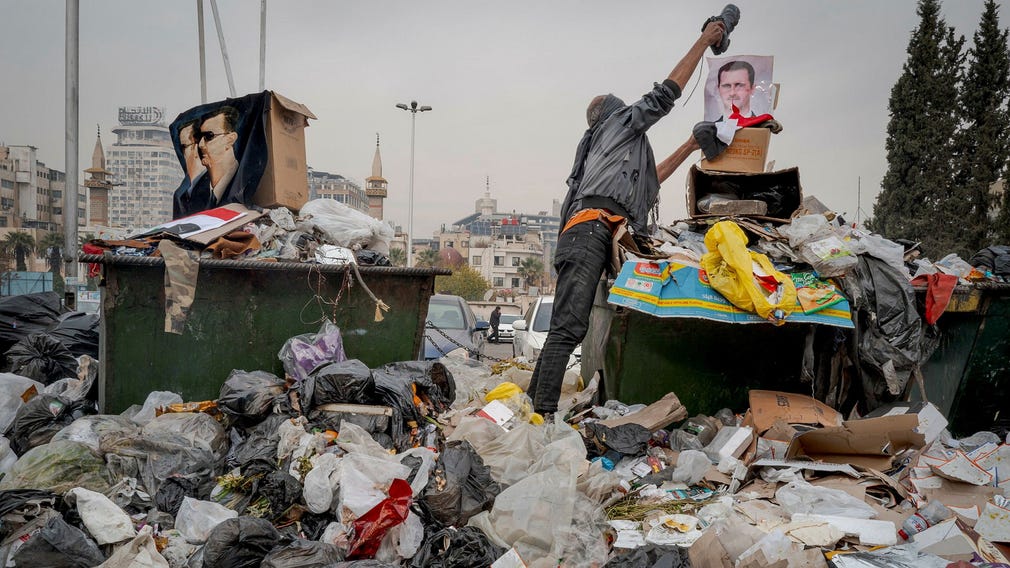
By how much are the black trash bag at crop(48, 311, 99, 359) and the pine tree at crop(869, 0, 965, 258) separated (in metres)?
27.6

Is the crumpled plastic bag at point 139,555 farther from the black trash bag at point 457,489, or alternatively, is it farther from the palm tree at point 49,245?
the palm tree at point 49,245

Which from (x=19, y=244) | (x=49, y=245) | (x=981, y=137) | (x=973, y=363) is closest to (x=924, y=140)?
(x=981, y=137)

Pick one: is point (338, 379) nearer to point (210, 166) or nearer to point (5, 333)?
point (210, 166)

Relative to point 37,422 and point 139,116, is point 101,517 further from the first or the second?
point 139,116

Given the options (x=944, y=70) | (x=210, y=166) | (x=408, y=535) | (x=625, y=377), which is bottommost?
(x=408, y=535)

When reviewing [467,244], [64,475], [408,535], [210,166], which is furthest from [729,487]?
[467,244]

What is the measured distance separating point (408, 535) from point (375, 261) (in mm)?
1964

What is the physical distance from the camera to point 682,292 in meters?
3.72

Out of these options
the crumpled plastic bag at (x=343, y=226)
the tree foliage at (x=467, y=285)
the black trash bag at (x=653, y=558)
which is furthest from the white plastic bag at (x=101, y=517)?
the tree foliage at (x=467, y=285)

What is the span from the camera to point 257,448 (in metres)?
3.10

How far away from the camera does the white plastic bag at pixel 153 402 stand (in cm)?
359

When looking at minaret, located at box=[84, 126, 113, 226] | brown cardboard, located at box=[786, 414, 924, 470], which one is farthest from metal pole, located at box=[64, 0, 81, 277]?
minaret, located at box=[84, 126, 113, 226]

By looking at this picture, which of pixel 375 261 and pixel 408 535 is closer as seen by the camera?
pixel 408 535

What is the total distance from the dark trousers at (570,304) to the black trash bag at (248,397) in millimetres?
1459
